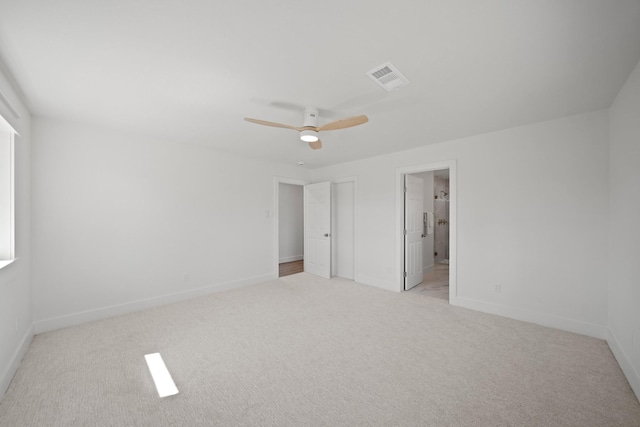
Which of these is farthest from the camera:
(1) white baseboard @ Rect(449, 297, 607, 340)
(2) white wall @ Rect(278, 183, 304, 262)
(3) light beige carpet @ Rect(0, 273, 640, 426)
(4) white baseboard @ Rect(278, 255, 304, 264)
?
(2) white wall @ Rect(278, 183, 304, 262)

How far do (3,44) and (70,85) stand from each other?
579 millimetres

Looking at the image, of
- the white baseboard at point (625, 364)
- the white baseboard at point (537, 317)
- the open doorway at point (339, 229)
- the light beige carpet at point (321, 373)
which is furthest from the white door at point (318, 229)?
the white baseboard at point (625, 364)

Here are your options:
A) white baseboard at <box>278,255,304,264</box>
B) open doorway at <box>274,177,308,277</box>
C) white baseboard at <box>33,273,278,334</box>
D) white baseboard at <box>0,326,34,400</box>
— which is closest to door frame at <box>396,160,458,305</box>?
white baseboard at <box>33,273,278,334</box>

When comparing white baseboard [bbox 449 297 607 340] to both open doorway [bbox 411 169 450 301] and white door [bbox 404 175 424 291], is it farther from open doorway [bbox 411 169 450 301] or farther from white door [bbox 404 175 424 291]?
white door [bbox 404 175 424 291]

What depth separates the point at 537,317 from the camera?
3.12m

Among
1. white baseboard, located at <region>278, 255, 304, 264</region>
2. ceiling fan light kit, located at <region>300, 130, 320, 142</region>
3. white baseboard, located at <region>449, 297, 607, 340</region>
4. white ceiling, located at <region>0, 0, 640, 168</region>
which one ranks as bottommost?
white baseboard, located at <region>278, 255, 304, 264</region>

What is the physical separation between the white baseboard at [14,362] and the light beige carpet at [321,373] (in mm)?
A: 57

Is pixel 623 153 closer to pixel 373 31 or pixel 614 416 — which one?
pixel 614 416

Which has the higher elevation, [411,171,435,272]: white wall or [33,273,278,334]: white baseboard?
[411,171,435,272]: white wall

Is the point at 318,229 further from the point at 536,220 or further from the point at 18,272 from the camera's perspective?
the point at 18,272

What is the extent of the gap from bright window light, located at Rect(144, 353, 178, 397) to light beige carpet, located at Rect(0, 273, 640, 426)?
2.1 inches

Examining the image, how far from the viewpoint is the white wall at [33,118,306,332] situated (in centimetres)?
299

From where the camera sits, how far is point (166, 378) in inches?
82.0

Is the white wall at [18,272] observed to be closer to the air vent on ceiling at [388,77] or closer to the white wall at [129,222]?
the white wall at [129,222]
